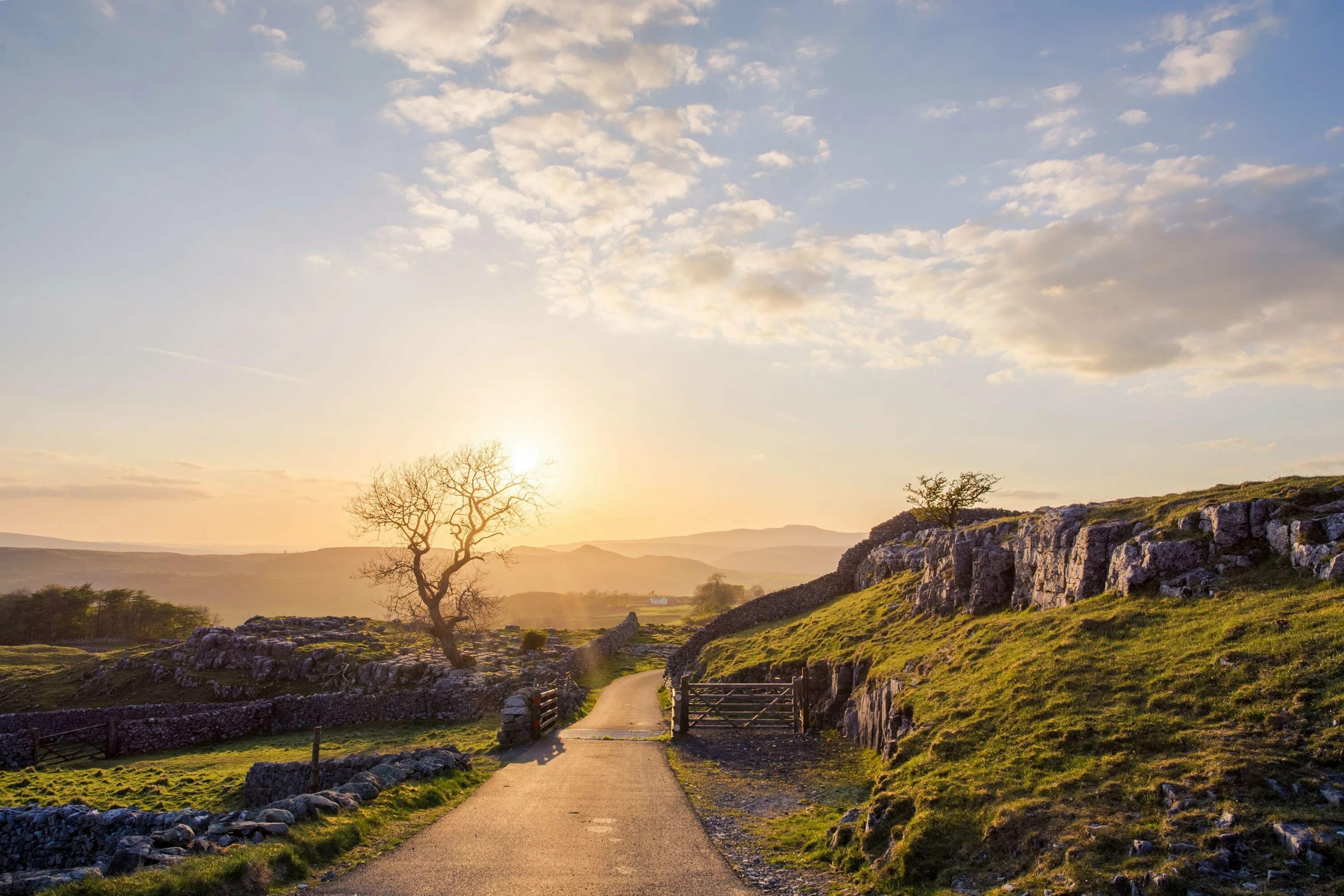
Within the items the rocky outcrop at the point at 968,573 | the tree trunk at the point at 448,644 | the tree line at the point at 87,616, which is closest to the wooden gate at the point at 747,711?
the rocky outcrop at the point at 968,573

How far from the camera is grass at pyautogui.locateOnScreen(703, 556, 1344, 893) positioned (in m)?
9.90

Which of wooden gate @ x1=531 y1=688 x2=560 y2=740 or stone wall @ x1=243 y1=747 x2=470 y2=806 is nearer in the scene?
stone wall @ x1=243 y1=747 x2=470 y2=806

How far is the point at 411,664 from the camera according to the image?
37844 mm

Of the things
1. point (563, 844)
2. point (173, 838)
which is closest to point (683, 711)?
point (563, 844)

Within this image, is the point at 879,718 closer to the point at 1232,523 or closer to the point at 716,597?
the point at 1232,523

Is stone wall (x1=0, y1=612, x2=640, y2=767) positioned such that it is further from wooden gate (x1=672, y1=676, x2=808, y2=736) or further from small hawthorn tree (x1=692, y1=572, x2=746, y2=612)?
small hawthorn tree (x1=692, y1=572, x2=746, y2=612)

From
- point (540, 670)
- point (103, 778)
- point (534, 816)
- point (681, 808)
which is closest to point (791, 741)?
point (681, 808)

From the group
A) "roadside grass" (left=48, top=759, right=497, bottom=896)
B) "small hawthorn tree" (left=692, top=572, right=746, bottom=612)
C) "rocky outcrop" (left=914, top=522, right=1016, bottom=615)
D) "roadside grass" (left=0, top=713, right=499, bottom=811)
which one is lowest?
"small hawthorn tree" (left=692, top=572, right=746, bottom=612)

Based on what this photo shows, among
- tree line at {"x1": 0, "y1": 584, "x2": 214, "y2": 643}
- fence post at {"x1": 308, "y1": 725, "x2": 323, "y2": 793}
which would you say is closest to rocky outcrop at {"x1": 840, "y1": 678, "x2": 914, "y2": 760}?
fence post at {"x1": 308, "y1": 725, "x2": 323, "y2": 793}

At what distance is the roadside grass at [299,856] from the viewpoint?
9.83m

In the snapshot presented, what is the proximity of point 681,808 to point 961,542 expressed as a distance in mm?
15101

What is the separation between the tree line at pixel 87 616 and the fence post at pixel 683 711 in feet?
218

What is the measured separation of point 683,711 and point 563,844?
12501 millimetres

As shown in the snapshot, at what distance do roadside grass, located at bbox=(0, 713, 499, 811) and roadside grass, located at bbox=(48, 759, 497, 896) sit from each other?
8718 millimetres
